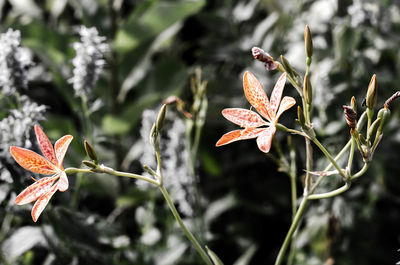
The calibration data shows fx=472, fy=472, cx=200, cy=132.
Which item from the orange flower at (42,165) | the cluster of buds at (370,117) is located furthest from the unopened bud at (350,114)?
the orange flower at (42,165)

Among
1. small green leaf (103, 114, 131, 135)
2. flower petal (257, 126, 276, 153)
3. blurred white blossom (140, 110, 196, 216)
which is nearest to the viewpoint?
flower petal (257, 126, 276, 153)

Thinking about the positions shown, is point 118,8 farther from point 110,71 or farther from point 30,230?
point 30,230

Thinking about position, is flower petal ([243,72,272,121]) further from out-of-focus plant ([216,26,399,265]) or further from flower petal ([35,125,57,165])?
flower petal ([35,125,57,165])

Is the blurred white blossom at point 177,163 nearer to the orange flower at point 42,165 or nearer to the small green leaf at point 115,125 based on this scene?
the small green leaf at point 115,125

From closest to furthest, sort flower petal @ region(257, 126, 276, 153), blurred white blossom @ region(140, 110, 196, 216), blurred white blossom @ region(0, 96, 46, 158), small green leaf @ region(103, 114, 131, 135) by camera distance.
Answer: flower petal @ region(257, 126, 276, 153) < blurred white blossom @ region(0, 96, 46, 158) < blurred white blossom @ region(140, 110, 196, 216) < small green leaf @ region(103, 114, 131, 135)

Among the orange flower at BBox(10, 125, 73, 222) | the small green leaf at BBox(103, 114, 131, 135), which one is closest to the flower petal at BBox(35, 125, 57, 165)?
the orange flower at BBox(10, 125, 73, 222)

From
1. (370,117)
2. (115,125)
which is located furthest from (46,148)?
(115,125)
